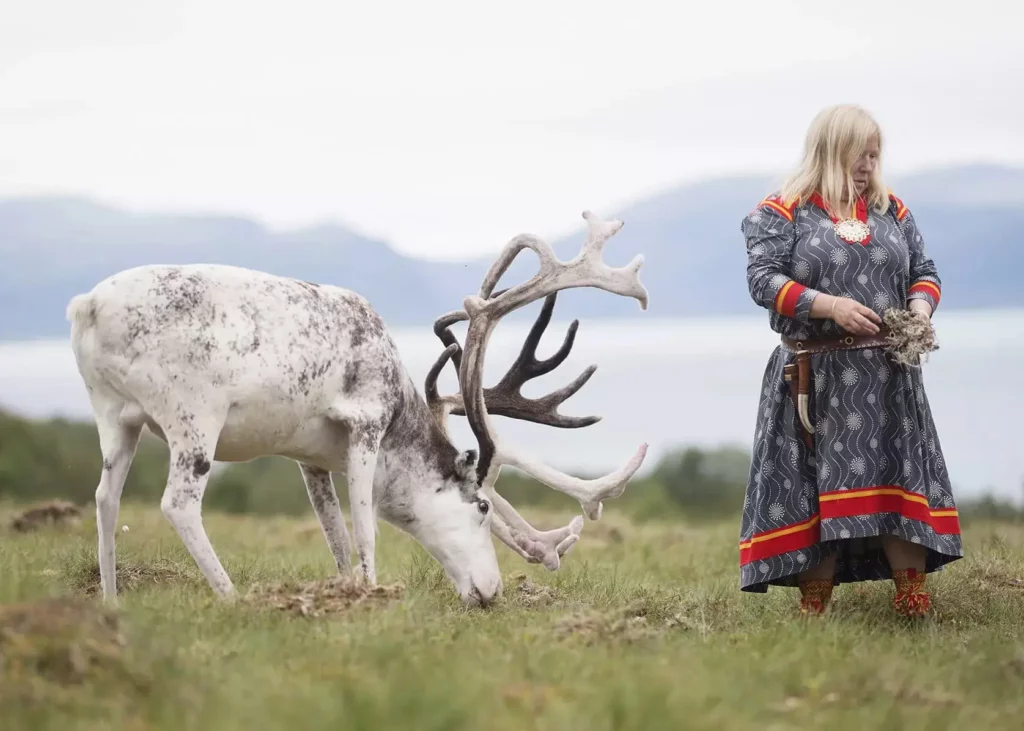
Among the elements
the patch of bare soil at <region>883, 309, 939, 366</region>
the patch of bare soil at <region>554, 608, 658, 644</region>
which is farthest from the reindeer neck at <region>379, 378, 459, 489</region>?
the patch of bare soil at <region>883, 309, 939, 366</region>

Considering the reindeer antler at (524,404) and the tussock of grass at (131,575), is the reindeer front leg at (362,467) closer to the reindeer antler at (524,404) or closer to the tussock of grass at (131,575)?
the reindeer antler at (524,404)

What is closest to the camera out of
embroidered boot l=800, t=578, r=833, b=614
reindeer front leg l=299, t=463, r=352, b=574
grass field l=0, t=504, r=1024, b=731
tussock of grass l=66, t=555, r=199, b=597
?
grass field l=0, t=504, r=1024, b=731

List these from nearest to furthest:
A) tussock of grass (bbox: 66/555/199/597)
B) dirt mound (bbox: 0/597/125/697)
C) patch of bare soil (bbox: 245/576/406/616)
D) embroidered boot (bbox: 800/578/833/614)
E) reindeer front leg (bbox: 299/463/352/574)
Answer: dirt mound (bbox: 0/597/125/697) → patch of bare soil (bbox: 245/576/406/616) → embroidered boot (bbox: 800/578/833/614) → tussock of grass (bbox: 66/555/199/597) → reindeer front leg (bbox: 299/463/352/574)

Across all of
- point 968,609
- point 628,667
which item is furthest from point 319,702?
point 968,609

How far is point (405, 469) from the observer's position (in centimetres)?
655

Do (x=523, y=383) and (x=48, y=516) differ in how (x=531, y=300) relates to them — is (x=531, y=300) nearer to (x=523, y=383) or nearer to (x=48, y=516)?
(x=523, y=383)

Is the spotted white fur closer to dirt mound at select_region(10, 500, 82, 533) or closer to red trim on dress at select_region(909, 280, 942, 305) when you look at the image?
red trim on dress at select_region(909, 280, 942, 305)

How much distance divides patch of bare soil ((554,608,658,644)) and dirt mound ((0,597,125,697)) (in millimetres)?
1843

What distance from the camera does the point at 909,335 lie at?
5.93 meters

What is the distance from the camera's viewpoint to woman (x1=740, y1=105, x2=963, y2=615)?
6.08 metres

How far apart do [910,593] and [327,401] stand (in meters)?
3.05

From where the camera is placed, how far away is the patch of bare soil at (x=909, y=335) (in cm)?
593

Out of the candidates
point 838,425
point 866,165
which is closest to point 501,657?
point 838,425

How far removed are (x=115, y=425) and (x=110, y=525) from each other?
0.48 meters
